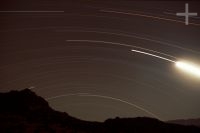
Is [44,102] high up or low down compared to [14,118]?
up

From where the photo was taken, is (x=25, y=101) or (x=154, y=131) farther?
(x=25, y=101)

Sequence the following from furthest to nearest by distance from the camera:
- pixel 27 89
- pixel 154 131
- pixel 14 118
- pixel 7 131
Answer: pixel 27 89
pixel 154 131
pixel 14 118
pixel 7 131

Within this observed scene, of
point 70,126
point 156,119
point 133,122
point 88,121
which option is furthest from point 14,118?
point 156,119

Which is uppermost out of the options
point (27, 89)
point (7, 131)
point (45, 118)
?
point (27, 89)

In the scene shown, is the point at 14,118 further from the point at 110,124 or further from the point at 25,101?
the point at 110,124

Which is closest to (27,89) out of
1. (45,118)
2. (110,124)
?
(45,118)

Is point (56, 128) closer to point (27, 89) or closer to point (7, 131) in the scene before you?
point (7, 131)

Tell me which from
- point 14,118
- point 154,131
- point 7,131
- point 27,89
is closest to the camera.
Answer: point 7,131
